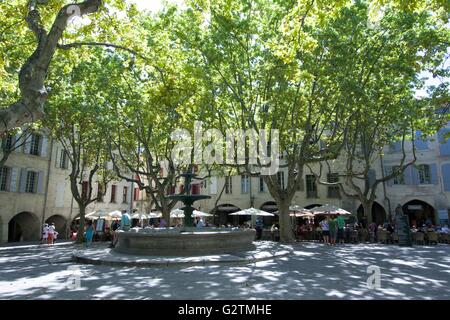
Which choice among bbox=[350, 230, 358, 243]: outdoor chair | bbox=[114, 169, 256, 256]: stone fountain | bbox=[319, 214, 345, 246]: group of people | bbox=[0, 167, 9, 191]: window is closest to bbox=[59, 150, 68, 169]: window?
bbox=[0, 167, 9, 191]: window

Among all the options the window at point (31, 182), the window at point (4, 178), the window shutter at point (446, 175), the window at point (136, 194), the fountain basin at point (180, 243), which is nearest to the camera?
the fountain basin at point (180, 243)

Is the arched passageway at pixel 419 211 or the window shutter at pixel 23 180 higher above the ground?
the window shutter at pixel 23 180

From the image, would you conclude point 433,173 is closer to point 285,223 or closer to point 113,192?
point 285,223

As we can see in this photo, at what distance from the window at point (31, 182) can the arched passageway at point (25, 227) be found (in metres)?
1.80

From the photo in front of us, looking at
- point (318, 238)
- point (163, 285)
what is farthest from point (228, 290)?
point (318, 238)

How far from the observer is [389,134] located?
76.4 ft

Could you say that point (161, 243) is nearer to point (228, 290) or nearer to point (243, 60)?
point (228, 290)

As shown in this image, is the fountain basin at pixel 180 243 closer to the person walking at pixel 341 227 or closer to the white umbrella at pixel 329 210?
the person walking at pixel 341 227

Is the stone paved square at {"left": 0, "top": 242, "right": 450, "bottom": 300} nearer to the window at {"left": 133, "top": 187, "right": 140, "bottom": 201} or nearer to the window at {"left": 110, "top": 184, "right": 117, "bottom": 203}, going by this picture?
the window at {"left": 110, "top": 184, "right": 117, "bottom": 203}

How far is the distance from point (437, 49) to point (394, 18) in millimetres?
2659

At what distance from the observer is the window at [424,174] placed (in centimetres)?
2780

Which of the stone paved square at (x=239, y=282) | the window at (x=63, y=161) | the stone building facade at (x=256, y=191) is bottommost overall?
the stone paved square at (x=239, y=282)

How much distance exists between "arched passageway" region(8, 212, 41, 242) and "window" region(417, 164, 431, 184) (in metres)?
30.4

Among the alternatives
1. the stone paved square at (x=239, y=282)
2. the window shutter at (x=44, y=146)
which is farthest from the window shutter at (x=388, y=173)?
the window shutter at (x=44, y=146)
